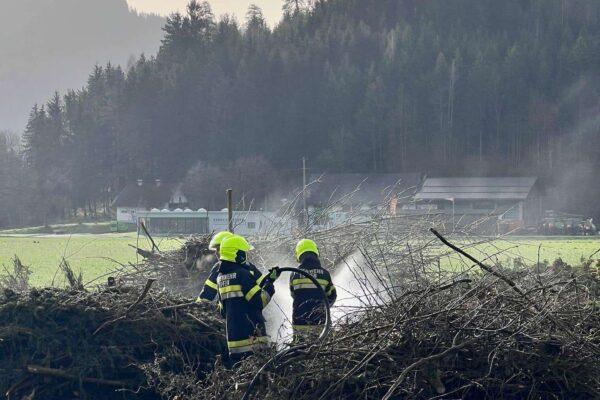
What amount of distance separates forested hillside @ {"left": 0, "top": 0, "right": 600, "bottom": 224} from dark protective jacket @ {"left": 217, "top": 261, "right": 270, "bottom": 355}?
72.0 m

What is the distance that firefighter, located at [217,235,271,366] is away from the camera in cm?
836

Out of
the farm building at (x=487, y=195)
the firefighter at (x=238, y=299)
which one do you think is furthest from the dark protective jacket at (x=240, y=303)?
the farm building at (x=487, y=195)

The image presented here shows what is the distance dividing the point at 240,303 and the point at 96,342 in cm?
162

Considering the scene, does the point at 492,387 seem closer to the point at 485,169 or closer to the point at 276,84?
the point at 485,169

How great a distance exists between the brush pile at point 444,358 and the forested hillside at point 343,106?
72.7 meters

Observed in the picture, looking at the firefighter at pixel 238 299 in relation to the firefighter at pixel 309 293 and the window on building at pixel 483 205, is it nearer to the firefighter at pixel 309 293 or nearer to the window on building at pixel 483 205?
the firefighter at pixel 309 293

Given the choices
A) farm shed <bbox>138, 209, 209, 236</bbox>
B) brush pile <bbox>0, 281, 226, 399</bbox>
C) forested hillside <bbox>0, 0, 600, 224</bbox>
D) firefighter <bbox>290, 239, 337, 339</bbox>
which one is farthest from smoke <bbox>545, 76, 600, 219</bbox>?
brush pile <bbox>0, 281, 226, 399</bbox>

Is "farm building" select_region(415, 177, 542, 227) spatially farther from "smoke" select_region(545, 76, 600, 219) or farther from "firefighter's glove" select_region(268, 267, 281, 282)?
"firefighter's glove" select_region(268, 267, 281, 282)

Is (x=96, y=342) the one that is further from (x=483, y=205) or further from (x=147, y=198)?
(x=147, y=198)

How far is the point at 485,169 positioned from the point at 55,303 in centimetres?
7761

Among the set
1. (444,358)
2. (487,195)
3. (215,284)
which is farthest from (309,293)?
(487,195)

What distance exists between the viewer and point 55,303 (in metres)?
9.02

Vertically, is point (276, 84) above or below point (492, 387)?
above

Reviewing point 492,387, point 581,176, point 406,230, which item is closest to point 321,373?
point 492,387
